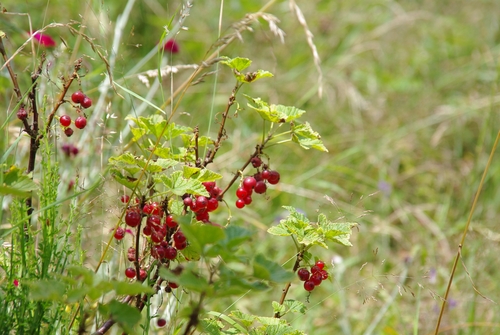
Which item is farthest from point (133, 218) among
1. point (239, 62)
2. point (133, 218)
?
point (239, 62)

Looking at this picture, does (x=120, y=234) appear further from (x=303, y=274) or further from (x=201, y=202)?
(x=303, y=274)

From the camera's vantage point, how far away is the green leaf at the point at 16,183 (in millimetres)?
869

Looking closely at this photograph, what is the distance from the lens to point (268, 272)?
748 mm

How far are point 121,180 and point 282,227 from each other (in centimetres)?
32

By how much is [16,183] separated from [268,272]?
461 millimetres

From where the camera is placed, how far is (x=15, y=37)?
317cm

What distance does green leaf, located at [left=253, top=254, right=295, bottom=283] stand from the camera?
0.75m

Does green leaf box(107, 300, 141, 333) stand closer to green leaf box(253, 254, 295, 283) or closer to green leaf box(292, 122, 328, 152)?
green leaf box(253, 254, 295, 283)

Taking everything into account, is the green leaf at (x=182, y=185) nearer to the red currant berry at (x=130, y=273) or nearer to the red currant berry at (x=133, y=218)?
the red currant berry at (x=133, y=218)

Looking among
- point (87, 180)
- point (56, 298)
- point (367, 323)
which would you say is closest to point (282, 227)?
point (56, 298)

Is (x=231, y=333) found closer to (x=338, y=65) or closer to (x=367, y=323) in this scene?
(x=367, y=323)

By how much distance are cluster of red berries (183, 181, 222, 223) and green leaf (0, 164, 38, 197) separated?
0.28m

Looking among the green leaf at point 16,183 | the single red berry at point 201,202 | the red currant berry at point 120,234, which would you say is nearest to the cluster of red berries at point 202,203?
the single red berry at point 201,202

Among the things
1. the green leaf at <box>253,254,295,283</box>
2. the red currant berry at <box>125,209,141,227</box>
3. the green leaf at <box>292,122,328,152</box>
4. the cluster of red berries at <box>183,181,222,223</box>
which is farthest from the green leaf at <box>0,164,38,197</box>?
the green leaf at <box>292,122,328,152</box>
